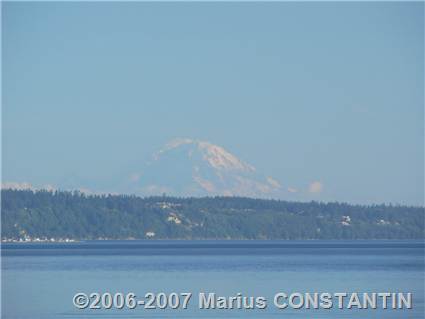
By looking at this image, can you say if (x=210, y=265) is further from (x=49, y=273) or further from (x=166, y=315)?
(x=166, y=315)

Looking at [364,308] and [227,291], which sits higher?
[227,291]

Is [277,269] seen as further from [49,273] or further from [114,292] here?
[114,292]

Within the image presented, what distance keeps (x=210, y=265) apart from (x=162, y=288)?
42.7m

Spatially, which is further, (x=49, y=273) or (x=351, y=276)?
(x=49, y=273)

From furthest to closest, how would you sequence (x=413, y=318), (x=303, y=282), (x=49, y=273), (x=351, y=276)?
1. (x=49, y=273)
2. (x=351, y=276)
3. (x=303, y=282)
4. (x=413, y=318)

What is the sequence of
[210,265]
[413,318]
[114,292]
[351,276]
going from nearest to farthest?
[413,318] → [114,292] → [351,276] → [210,265]

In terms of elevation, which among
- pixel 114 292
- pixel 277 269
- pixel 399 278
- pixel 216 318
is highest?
pixel 277 269

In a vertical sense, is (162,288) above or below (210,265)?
below

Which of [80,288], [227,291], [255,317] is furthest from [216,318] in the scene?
[80,288]

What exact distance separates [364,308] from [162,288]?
63.7ft

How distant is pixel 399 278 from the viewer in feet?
340

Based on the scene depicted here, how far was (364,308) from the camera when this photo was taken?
253ft

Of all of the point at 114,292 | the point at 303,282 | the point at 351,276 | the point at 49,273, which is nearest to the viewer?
the point at 114,292

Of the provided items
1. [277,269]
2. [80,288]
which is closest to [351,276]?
[277,269]
